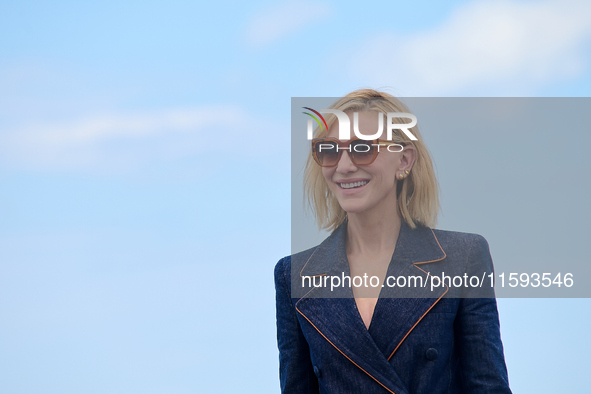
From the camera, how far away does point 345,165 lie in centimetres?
536

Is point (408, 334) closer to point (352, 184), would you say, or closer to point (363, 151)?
point (352, 184)

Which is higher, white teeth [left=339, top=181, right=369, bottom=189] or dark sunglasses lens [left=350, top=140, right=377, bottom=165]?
dark sunglasses lens [left=350, top=140, right=377, bottom=165]

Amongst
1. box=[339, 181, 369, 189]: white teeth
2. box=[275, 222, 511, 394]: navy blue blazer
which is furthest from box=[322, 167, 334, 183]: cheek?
box=[275, 222, 511, 394]: navy blue blazer

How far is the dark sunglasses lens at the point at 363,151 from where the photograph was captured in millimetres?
5305

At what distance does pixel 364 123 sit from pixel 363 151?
251 mm

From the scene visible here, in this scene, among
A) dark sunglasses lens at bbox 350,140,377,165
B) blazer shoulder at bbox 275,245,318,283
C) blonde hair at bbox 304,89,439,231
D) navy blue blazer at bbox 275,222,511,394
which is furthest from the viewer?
blazer shoulder at bbox 275,245,318,283

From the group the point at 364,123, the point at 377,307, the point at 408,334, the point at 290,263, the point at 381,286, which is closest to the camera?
the point at 408,334

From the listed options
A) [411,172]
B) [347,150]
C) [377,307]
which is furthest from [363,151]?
[377,307]

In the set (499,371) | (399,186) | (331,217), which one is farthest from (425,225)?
(499,371)

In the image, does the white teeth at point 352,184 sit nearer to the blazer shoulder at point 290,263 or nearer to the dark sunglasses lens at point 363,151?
the dark sunglasses lens at point 363,151

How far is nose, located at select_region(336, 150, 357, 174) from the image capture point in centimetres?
535

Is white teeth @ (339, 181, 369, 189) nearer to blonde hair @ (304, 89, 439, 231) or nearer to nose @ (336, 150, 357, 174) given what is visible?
nose @ (336, 150, 357, 174)

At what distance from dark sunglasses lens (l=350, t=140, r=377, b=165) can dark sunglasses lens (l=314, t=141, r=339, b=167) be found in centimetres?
18

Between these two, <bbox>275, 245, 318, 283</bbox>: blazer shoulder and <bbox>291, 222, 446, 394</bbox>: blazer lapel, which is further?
<bbox>275, 245, 318, 283</bbox>: blazer shoulder
